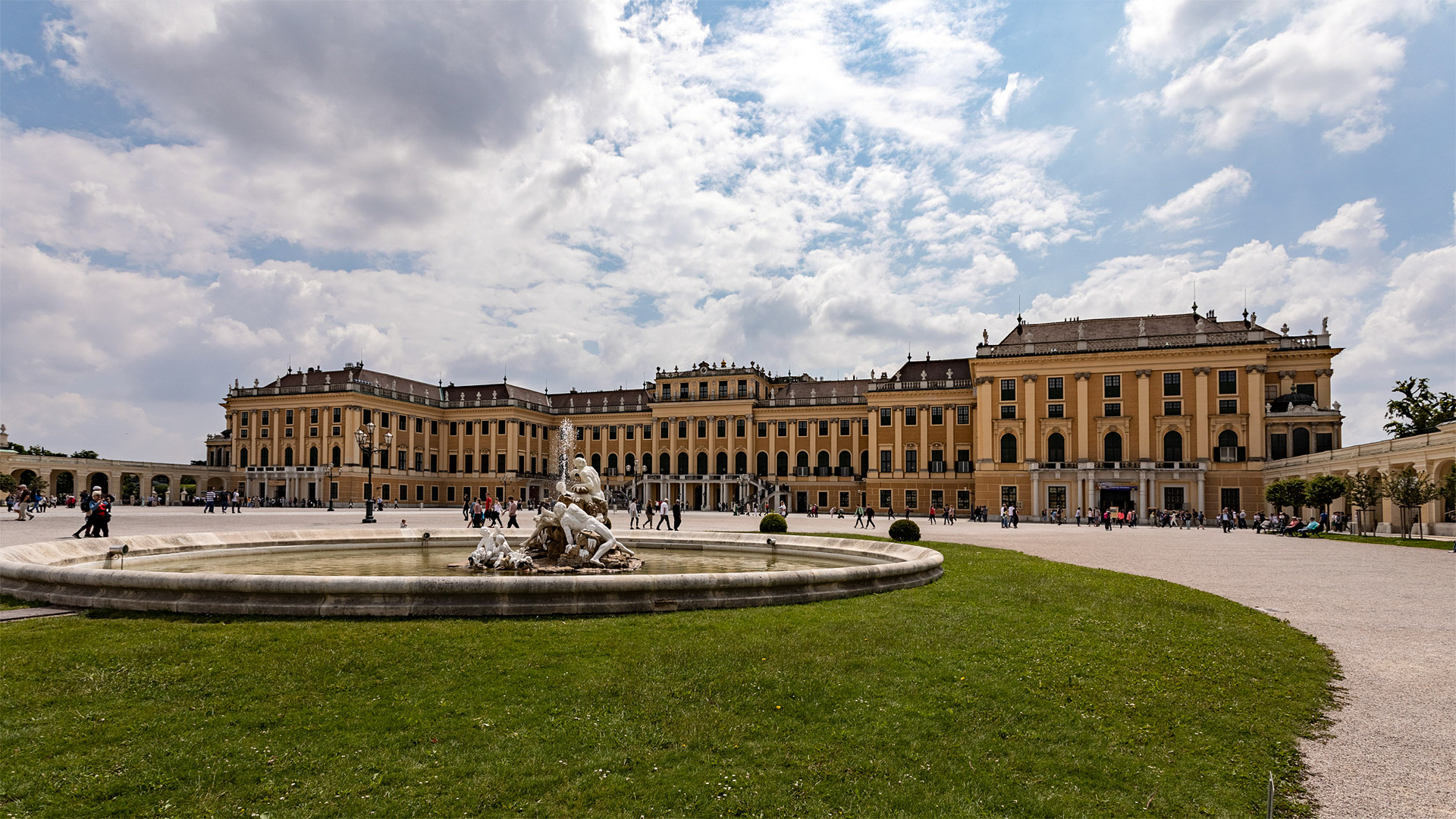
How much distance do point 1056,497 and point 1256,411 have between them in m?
14.3

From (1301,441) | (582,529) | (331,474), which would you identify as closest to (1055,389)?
(1301,441)

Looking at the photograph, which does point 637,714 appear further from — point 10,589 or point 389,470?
point 389,470

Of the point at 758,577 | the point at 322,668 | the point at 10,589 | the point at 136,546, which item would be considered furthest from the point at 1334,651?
the point at 136,546

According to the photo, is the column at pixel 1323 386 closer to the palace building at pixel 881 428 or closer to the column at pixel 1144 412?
the palace building at pixel 881 428

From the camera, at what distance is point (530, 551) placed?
557 inches

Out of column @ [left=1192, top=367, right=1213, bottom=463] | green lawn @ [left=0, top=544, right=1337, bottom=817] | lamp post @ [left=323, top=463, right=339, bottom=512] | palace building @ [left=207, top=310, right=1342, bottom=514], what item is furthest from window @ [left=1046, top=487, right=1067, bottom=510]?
lamp post @ [left=323, top=463, right=339, bottom=512]

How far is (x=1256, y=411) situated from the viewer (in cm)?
5406

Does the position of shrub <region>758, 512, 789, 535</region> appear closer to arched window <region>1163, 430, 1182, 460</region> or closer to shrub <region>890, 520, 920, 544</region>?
shrub <region>890, 520, 920, 544</region>

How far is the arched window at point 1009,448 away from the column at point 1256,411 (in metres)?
15.2

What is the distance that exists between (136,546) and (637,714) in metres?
13.2

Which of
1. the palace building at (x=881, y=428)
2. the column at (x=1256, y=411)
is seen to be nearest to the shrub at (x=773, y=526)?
the palace building at (x=881, y=428)

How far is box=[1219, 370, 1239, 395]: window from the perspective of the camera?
5506 cm

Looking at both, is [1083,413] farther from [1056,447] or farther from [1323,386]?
[1323,386]

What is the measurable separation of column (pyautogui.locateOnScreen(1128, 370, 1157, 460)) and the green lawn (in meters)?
53.2
